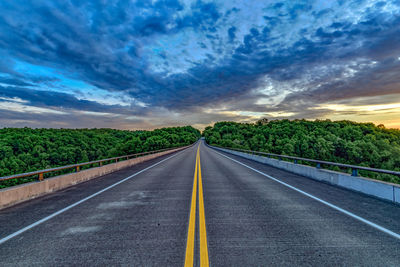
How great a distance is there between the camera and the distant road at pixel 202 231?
3225 millimetres

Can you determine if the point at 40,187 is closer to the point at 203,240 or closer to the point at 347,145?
the point at 203,240

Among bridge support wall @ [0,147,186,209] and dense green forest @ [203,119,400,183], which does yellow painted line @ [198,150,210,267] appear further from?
dense green forest @ [203,119,400,183]

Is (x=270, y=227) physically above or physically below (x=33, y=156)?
above

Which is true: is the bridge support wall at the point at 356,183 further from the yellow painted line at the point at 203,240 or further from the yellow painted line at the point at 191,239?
the yellow painted line at the point at 191,239

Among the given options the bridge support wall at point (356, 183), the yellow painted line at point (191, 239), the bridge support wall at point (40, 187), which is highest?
the bridge support wall at point (356, 183)

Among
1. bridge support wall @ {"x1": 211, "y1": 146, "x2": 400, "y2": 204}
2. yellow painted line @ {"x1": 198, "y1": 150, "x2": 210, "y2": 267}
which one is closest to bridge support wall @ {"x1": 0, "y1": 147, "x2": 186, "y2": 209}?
yellow painted line @ {"x1": 198, "y1": 150, "x2": 210, "y2": 267}

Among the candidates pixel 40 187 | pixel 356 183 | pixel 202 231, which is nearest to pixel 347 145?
pixel 356 183

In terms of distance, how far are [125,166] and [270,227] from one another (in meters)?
15.8

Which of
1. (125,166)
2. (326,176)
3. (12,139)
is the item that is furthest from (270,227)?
(12,139)

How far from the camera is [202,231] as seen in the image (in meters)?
4.19

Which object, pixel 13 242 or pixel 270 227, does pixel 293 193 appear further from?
Answer: pixel 13 242

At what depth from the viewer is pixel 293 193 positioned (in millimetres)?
7656

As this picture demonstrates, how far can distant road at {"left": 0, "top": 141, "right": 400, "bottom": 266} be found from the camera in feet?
10.6

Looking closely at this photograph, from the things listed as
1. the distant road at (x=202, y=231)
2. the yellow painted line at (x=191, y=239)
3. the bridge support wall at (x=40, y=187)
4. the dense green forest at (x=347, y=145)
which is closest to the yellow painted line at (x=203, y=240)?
the distant road at (x=202, y=231)
